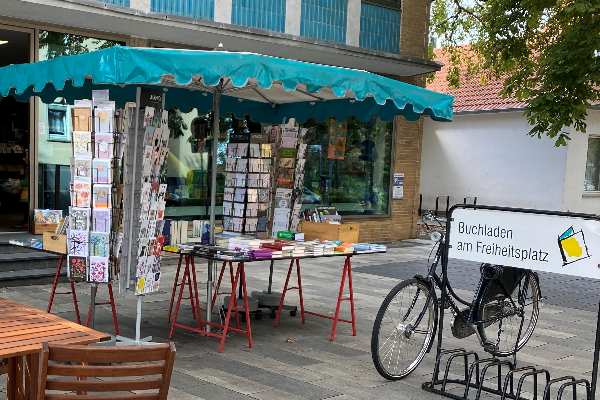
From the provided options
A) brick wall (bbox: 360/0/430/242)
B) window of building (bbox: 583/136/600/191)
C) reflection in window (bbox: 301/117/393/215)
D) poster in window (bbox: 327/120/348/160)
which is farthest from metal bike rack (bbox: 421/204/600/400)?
window of building (bbox: 583/136/600/191)

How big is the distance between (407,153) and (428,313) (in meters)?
9.85

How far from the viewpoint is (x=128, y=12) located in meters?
9.77

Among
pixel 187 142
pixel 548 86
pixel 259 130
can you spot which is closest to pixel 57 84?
pixel 187 142

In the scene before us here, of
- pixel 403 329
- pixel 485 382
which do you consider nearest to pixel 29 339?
pixel 403 329

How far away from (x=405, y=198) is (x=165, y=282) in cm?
722

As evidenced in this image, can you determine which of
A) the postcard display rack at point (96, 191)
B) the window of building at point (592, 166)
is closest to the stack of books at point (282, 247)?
the postcard display rack at point (96, 191)

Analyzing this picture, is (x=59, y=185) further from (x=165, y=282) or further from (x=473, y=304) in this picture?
(x=473, y=304)

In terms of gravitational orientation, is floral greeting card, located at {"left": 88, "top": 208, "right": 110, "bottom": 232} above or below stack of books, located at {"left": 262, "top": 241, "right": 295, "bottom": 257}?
above

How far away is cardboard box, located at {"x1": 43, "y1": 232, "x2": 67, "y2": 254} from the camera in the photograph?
6.00 metres

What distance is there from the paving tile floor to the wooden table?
155 cm

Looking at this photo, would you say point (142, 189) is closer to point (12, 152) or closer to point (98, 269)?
point (98, 269)

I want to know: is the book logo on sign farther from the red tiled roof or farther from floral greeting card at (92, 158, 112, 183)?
the red tiled roof

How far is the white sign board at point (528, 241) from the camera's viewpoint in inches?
184

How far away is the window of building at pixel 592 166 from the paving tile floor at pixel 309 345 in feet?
39.1
